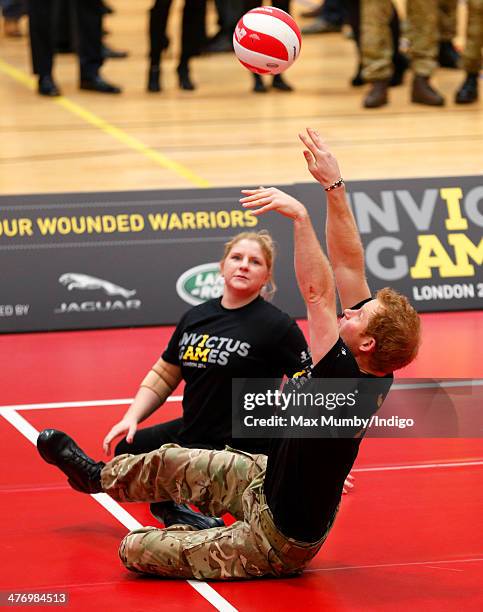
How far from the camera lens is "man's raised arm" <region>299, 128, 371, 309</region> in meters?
4.93

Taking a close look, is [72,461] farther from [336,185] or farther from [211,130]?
[211,130]

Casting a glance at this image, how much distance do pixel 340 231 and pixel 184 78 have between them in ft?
27.8

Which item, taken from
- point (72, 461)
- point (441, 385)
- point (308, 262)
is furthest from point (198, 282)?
point (308, 262)

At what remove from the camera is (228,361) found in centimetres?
568

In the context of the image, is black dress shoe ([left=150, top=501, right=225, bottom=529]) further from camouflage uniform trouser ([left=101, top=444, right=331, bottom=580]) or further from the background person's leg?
the background person's leg

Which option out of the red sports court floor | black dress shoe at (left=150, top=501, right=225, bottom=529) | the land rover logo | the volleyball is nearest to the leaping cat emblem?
the land rover logo

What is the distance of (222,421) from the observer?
5.73 metres

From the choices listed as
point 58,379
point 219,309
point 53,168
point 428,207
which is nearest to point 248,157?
point 53,168

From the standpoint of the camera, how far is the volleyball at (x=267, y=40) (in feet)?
21.9

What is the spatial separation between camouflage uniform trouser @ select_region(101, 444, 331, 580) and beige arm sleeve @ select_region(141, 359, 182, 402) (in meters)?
0.61

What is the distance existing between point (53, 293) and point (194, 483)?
3467mm

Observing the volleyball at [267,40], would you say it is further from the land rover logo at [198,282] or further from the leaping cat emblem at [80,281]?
the leaping cat emblem at [80,281]

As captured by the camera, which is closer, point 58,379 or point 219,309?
point 219,309

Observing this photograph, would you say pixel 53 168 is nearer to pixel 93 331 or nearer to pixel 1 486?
pixel 93 331
